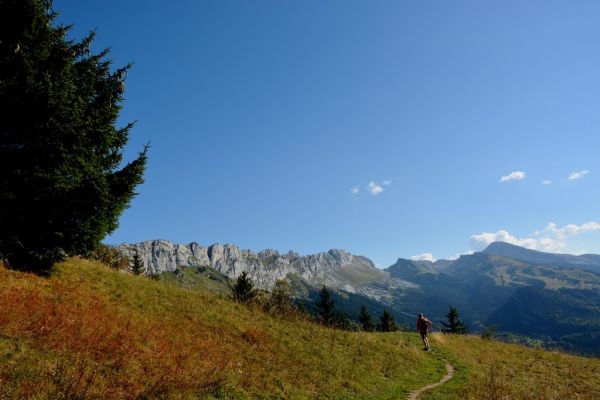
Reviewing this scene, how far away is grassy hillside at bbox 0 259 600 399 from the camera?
29.1 feet

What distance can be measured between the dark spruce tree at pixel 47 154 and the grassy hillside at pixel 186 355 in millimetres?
1711

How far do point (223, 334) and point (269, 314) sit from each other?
7.09m

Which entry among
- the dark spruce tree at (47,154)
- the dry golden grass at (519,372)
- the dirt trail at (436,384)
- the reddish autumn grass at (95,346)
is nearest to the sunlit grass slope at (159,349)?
the reddish autumn grass at (95,346)

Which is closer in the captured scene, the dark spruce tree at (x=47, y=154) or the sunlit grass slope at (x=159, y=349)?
the sunlit grass slope at (x=159, y=349)

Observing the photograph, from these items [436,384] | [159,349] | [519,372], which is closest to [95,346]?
[159,349]

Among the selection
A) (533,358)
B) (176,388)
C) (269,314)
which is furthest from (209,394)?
(533,358)

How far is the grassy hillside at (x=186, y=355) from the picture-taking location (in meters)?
8.86

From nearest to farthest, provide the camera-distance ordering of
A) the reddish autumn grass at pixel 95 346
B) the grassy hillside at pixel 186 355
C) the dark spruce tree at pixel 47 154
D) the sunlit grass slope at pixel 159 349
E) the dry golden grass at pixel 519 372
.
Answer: the reddish autumn grass at pixel 95 346 < the sunlit grass slope at pixel 159 349 < the grassy hillside at pixel 186 355 < the dark spruce tree at pixel 47 154 < the dry golden grass at pixel 519 372

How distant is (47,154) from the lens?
12820 mm

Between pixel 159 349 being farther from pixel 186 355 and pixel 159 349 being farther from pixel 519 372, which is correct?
pixel 519 372

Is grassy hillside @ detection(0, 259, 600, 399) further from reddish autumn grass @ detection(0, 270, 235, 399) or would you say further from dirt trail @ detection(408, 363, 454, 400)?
dirt trail @ detection(408, 363, 454, 400)

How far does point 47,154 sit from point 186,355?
8572 millimetres

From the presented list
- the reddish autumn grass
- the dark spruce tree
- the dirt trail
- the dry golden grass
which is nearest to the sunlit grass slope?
the reddish autumn grass

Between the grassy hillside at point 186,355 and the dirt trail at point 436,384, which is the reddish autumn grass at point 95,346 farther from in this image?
the dirt trail at point 436,384
